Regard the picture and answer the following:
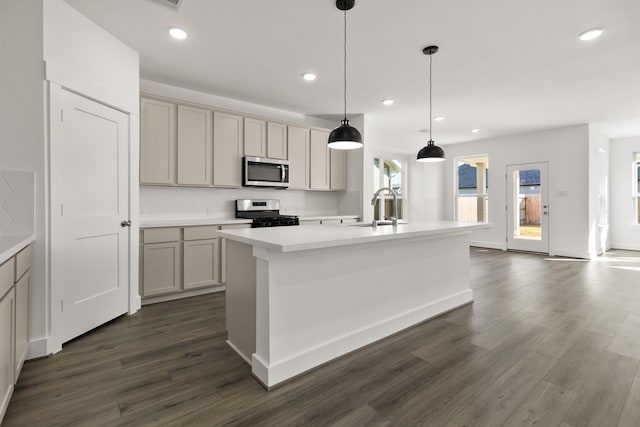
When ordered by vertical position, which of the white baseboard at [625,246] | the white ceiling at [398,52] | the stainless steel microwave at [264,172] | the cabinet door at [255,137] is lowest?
the white baseboard at [625,246]

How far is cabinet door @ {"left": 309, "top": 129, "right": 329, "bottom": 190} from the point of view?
5133 millimetres

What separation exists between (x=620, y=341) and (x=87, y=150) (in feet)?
14.8

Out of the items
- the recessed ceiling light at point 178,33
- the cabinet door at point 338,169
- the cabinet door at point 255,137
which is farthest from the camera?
the cabinet door at point 338,169

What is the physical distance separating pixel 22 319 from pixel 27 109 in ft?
4.66

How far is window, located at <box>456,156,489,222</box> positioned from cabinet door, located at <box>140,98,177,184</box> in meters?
6.80

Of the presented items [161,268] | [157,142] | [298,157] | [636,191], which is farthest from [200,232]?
[636,191]

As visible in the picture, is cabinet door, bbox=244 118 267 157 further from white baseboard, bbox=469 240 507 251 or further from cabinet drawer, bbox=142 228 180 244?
white baseboard, bbox=469 240 507 251

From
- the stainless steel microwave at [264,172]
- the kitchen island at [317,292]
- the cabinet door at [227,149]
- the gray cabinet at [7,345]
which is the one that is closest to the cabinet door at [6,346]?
the gray cabinet at [7,345]

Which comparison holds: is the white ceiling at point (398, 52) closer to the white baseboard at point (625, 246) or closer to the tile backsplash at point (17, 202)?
the tile backsplash at point (17, 202)

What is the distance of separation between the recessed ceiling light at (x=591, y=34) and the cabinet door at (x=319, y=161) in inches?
131

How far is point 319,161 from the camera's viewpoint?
5219 millimetres

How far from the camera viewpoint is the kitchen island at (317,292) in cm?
191

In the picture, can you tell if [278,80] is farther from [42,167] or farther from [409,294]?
[409,294]

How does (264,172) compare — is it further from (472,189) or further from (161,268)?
(472,189)
